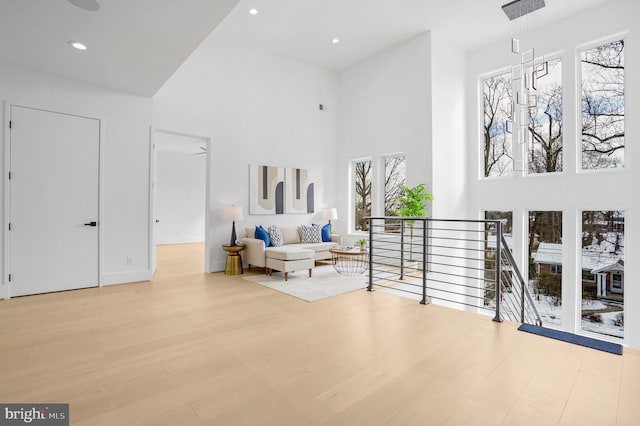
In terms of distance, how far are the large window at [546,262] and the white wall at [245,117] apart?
4.23 meters

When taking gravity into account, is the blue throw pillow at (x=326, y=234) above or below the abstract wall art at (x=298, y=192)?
below

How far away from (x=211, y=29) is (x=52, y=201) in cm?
323

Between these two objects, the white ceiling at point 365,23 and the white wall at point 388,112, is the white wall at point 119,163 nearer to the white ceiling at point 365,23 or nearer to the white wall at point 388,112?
the white ceiling at point 365,23

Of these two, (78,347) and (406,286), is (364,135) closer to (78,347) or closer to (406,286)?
(406,286)

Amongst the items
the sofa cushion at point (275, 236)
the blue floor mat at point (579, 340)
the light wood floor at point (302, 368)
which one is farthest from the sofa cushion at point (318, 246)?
the blue floor mat at point (579, 340)

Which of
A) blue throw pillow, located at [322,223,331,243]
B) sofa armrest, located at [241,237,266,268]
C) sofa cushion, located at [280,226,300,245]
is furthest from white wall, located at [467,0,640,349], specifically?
sofa armrest, located at [241,237,266,268]

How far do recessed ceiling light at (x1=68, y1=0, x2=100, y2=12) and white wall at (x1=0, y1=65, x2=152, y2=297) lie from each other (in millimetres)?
2221

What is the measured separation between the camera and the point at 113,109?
4.80 m

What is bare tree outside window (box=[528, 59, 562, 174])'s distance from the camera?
5.82 metres

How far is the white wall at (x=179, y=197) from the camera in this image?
10578 millimetres

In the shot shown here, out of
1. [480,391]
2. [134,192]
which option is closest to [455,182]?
[480,391]

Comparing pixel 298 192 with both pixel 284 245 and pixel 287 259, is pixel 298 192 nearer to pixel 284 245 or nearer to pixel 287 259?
pixel 284 245

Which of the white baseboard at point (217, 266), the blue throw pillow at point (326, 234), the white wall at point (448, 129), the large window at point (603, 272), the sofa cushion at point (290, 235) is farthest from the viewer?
the blue throw pillow at point (326, 234)

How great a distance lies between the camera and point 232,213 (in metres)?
5.76
